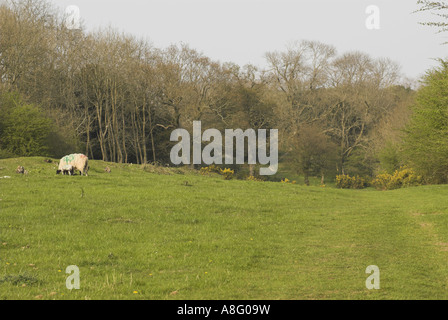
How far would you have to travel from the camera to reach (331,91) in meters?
83.1

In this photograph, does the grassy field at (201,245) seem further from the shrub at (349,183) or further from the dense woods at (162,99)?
the shrub at (349,183)

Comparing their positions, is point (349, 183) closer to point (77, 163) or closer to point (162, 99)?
point (162, 99)

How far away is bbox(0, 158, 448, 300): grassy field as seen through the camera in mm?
9461

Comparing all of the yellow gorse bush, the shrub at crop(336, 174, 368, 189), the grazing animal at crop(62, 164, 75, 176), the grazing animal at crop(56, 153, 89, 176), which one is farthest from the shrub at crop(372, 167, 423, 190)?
the grazing animal at crop(62, 164, 75, 176)

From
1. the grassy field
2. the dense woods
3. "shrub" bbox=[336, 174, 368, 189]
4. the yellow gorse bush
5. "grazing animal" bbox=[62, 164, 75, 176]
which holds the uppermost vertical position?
the dense woods

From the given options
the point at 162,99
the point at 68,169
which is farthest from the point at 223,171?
the point at 68,169

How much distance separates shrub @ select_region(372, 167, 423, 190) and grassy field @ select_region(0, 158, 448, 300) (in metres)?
27.9

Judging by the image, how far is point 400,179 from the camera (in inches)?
2077

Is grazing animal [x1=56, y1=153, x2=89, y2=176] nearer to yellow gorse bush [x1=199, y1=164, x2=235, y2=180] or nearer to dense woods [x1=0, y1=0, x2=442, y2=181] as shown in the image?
dense woods [x1=0, y1=0, x2=442, y2=181]

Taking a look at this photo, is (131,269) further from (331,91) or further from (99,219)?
(331,91)

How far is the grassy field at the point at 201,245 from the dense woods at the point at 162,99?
21569 millimetres

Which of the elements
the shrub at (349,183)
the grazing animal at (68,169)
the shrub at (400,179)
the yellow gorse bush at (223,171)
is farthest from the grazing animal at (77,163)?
the shrub at (349,183)
